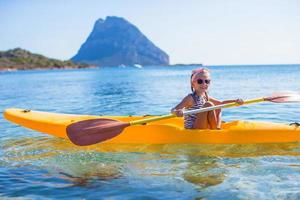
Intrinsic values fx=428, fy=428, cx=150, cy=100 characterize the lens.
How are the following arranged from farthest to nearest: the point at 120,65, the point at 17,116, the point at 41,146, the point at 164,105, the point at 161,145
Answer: the point at 120,65 < the point at 164,105 < the point at 17,116 < the point at 41,146 < the point at 161,145

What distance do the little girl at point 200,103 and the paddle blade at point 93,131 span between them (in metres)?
1.00

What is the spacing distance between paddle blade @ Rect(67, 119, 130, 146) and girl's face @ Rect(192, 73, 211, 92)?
1.23m

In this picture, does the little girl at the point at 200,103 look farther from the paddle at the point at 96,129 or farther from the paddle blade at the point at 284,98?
the paddle blade at the point at 284,98

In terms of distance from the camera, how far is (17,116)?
813 cm

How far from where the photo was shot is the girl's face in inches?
259

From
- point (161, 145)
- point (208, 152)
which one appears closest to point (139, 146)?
point (161, 145)

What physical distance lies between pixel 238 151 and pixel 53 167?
9.14 ft

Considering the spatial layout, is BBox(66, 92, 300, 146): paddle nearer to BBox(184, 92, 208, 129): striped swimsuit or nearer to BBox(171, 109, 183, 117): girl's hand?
BBox(171, 109, 183, 117): girl's hand

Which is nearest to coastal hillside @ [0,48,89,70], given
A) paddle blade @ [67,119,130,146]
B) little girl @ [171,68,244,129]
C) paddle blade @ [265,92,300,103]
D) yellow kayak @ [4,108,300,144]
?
yellow kayak @ [4,108,300,144]

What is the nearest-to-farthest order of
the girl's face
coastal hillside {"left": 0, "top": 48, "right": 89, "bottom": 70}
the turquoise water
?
the turquoise water → the girl's face → coastal hillside {"left": 0, "top": 48, "right": 89, "bottom": 70}

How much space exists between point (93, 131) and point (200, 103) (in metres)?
1.74

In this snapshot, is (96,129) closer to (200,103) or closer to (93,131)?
(93,131)

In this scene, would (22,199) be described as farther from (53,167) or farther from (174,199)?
(174,199)

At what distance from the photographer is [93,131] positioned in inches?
263
